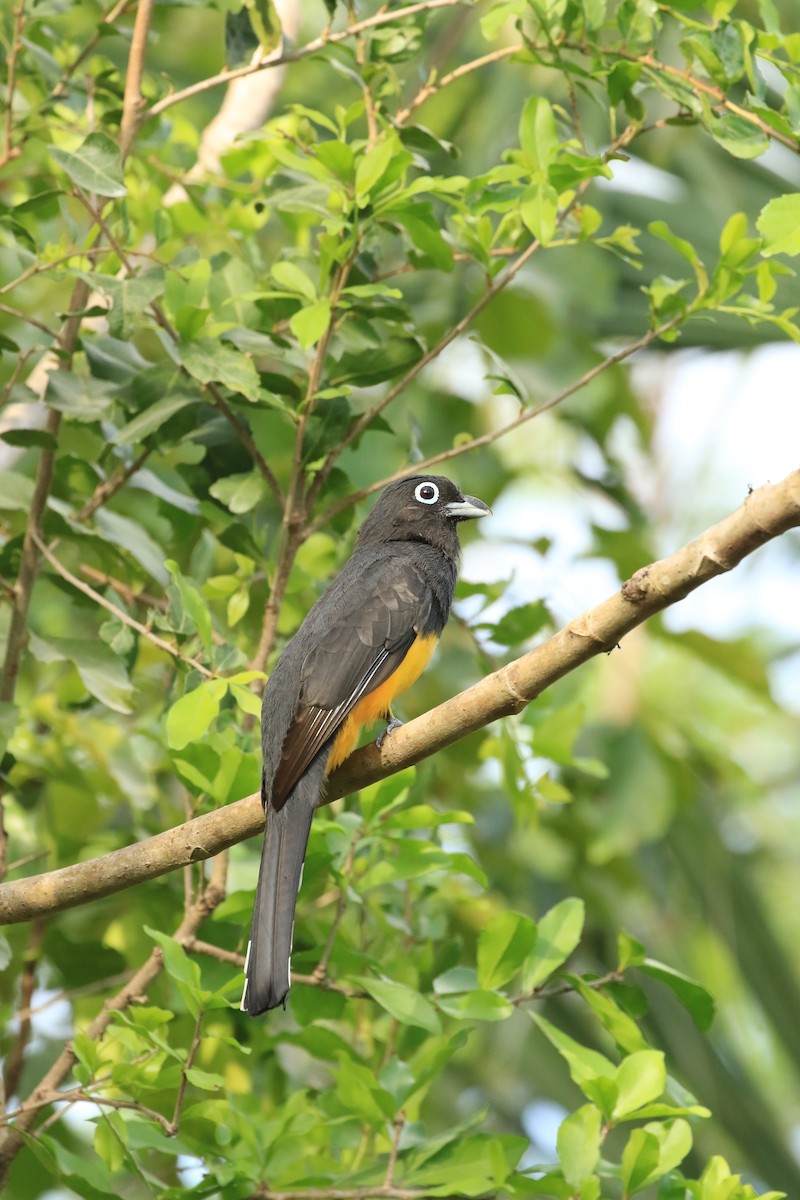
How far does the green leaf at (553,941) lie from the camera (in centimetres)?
347

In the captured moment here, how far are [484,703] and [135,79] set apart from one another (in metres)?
2.11

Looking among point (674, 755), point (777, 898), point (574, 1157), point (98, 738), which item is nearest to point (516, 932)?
point (574, 1157)

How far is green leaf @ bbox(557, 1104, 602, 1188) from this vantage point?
3.09m

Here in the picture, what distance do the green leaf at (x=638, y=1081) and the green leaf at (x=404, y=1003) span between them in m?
0.44

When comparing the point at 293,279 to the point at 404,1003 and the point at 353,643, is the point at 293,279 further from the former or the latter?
the point at 404,1003

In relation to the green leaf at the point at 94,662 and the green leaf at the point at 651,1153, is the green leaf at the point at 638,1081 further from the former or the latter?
the green leaf at the point at 94,662

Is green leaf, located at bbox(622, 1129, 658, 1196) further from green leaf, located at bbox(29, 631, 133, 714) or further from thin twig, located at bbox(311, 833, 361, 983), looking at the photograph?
green leaf, located at bbox(29, 631, 133, 714)

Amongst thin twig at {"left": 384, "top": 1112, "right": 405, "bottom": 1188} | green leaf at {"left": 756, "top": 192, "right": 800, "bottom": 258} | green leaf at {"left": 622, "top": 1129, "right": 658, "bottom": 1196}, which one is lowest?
thin twig at {"left": 384, "top": 1112, "right": 405, "bottom": 1188}

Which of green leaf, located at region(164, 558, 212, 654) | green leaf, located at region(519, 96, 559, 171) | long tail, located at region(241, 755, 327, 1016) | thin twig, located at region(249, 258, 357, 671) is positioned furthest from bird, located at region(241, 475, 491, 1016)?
green leaf, located at region(519, 96, 559, 171)

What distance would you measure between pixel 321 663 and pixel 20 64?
6.92ft

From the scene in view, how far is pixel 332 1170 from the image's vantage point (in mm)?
3746

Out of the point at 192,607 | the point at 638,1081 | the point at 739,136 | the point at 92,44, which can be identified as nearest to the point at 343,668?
the point at 192,607

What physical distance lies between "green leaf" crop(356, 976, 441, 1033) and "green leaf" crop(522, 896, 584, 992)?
0.25 metres

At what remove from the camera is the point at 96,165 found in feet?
11.8
